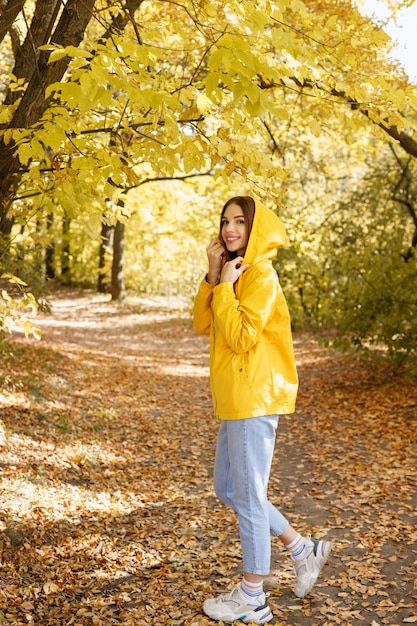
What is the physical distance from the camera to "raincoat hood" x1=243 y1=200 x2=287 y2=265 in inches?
124

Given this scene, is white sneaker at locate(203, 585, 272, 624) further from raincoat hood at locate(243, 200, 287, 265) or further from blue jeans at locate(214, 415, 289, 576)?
raincoat hood at locate(243, 200, 287, 265)

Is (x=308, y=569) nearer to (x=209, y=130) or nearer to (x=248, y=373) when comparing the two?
(x=248, y=373)

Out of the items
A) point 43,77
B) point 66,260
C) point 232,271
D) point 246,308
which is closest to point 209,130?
point 43,77

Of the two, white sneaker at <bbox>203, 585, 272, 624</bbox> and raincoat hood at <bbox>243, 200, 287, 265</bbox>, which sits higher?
raincoat hood at <bbox>243, 200, 287, 265</bbox>

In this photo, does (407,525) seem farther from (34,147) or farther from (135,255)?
(135,255)

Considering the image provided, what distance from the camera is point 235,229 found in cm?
321

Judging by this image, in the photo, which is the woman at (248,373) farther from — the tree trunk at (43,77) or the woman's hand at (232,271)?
the tree trunk at (43,77)

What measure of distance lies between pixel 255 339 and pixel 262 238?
53 cm

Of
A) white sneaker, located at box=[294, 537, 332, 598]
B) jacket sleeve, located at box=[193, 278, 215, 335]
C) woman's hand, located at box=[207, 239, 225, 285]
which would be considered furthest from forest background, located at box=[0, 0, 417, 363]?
white sneaker, located at box=[294, 537, 332, 598]

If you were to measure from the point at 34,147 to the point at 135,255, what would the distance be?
64.5 feet

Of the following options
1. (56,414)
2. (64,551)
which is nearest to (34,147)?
(64,551)

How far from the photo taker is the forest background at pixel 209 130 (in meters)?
3.20

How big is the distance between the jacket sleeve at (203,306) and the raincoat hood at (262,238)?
10.9 inches

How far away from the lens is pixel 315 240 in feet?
47.9
